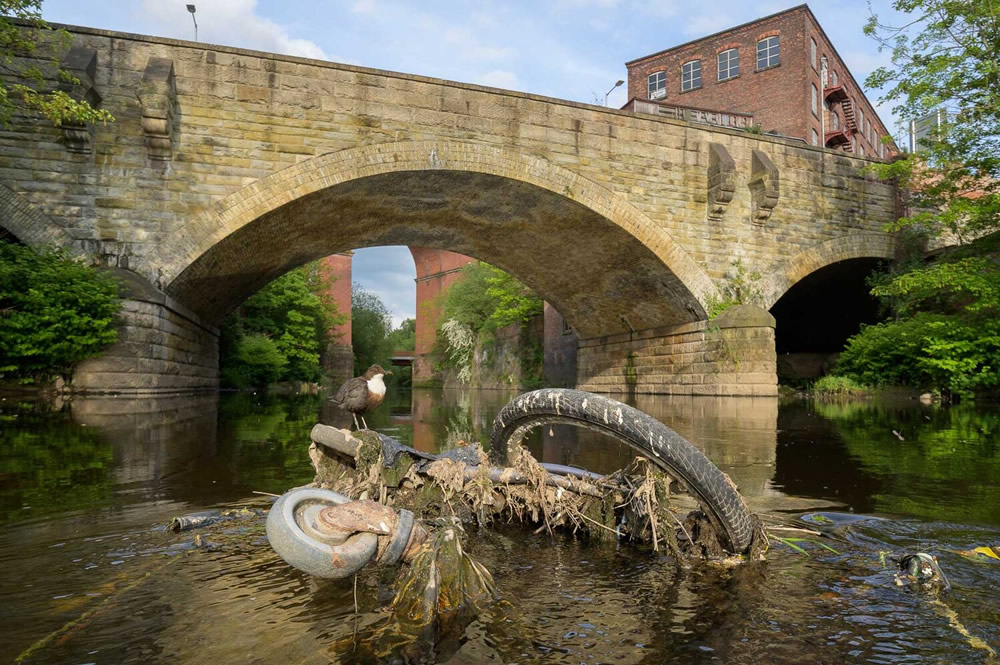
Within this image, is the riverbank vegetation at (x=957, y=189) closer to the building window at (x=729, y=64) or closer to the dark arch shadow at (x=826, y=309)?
the dark arch shadow at (x=826, y=309)

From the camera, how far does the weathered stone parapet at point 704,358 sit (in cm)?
1666

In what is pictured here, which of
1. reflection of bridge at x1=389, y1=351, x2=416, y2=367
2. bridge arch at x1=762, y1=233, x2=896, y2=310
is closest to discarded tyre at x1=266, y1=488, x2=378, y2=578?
bridge arch at x1=762, y1=233, x2=896, y2=310

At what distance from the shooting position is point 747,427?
885 cm

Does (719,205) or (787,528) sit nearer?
(787,528)

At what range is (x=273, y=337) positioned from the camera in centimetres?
2816

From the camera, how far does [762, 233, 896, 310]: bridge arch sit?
59.7ft

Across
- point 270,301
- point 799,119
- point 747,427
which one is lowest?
point 747,427

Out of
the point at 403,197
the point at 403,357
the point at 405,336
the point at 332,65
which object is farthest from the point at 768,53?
the point at 405,336

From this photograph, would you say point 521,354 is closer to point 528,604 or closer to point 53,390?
point 53,390

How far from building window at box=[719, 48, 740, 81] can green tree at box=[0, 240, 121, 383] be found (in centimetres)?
3432

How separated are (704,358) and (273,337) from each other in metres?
19.0

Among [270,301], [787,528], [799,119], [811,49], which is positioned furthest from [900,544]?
[811,49]

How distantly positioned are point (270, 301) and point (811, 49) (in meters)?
30.4

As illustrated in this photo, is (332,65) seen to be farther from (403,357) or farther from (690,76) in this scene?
(403,357)
